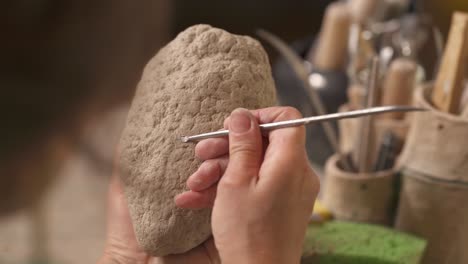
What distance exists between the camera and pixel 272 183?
473mm

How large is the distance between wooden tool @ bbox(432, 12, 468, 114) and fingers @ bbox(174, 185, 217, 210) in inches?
13.8

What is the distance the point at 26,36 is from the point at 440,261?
61 cm

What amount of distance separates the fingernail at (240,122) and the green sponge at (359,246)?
0.23m

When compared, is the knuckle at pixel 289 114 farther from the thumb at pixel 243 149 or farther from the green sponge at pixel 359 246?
the green sponge at pixel 359 246

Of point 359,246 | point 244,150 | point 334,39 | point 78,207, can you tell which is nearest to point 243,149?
point 244,150

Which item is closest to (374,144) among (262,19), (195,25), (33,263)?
(262,19)

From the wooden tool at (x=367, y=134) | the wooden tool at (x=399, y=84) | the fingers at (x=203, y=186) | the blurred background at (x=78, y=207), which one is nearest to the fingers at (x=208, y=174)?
the fingers at (x=203, y=186)

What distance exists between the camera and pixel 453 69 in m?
0.69

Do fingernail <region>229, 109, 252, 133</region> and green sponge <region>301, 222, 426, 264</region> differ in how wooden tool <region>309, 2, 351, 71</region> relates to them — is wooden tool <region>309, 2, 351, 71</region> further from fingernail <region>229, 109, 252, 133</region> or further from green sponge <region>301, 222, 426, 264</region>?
fingernail <region>229, 109, 252, 133</region>

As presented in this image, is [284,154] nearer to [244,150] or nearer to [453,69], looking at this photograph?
[244,150]

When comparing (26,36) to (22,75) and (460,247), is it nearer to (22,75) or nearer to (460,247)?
(22,75)

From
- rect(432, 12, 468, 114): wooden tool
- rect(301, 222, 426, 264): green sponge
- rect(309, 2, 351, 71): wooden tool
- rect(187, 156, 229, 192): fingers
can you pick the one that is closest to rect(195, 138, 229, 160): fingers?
rect(187, 156, 229, 192): fingers

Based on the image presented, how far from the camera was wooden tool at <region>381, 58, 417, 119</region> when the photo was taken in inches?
32.4

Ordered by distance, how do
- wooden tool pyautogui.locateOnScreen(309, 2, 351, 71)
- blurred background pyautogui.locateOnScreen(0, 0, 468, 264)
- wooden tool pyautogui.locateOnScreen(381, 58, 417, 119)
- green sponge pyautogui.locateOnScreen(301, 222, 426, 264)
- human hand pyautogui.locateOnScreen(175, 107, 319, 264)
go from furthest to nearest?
wooden tool pyautogui.locateOnScreen(309, 2, 351, 71)
wooden tool pyautogui.locateOnScreen(381, 58, 417, 119)
green sponge pyautogui.locateOnScreen(301, 222, 426, 264)
human hand pyautogui.locateOnScreen(175, 107, 319, 264)
blurred background pyautogui.locateOnScreen(0, 0, 468, 264)
